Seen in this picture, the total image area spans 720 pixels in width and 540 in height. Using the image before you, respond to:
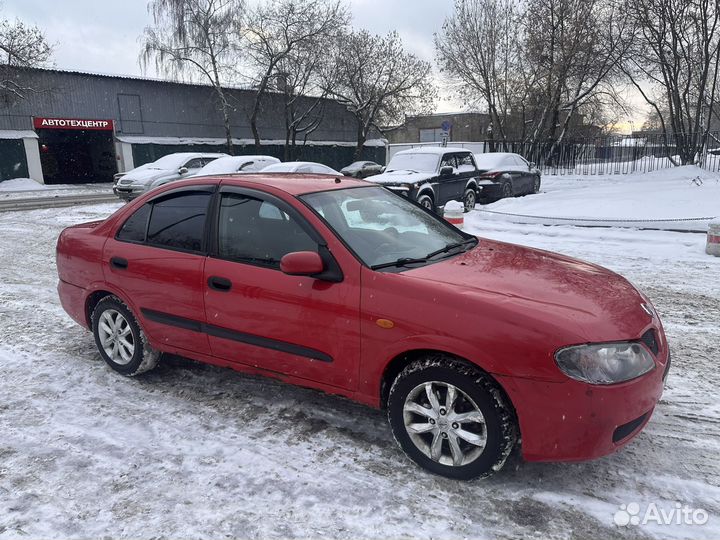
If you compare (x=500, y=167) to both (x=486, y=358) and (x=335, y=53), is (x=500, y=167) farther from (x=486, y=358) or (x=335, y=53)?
(x=335, y=53)

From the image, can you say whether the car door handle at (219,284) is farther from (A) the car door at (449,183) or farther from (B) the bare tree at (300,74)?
(B) the bare tree at (300,74)

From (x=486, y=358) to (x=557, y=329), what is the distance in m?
0.37

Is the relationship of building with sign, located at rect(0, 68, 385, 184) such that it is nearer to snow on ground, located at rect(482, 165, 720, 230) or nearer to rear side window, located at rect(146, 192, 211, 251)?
snow on ground, located at rect(482, 165, 720, 230)

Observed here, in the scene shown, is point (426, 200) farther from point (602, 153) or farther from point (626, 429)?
point (602, 153)

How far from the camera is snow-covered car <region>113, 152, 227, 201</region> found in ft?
53.7

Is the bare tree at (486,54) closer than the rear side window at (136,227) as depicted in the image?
No

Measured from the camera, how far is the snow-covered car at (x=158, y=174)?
53.7ft

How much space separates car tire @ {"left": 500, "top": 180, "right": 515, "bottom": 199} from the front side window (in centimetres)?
1266

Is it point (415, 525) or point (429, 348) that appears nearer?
point (415, 525)

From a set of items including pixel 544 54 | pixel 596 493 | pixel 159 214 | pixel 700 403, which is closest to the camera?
pixel 596 493

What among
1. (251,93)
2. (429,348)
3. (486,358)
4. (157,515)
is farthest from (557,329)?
(251,93)

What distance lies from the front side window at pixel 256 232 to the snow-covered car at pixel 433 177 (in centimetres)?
831

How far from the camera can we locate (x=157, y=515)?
Result: 2686 millimetres

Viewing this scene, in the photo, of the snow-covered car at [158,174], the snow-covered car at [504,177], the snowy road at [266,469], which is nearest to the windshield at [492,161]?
the snow-covered car at [504,177]
